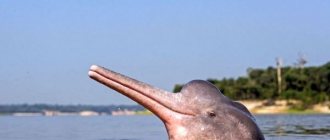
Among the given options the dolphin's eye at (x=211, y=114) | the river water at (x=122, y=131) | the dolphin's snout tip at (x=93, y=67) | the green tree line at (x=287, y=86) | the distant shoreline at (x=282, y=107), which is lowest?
the dolphin's eye at (x=211, y=114)

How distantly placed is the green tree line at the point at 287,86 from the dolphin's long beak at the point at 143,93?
9255cm

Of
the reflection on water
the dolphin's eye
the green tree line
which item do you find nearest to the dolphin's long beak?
the dolphin's eye

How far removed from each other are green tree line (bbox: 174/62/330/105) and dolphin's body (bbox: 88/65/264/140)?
92530 mm

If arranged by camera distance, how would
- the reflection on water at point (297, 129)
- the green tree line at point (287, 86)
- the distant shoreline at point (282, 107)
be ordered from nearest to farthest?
the reflection on water at point (297, 129), the distant shoreline at point (282, 107), the green tree line at point (287, 86)

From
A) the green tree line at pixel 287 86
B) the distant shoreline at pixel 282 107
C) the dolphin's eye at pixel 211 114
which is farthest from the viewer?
the green tree line at pixel 287 86

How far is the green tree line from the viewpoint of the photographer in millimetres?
105312

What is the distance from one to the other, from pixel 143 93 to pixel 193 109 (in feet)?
2.09

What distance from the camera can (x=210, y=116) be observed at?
29.2 feet

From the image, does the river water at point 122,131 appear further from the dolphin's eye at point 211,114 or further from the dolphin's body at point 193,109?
the dolphin's eye at point 211,114

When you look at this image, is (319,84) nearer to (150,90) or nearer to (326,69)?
(326,69)

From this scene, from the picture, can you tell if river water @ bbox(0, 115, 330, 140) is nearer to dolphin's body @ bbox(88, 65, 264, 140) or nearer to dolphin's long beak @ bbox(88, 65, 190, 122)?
dolphin's body @ bbox(88, 65, 264, 140)

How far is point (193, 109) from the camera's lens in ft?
29.7

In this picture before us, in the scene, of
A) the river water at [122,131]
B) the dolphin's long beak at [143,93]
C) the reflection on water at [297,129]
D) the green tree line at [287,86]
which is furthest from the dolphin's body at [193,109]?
the green tree line at [287,86]

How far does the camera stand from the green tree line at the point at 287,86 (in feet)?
346
